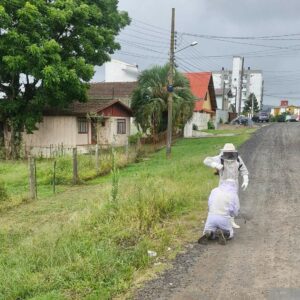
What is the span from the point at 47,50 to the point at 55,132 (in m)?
8.35

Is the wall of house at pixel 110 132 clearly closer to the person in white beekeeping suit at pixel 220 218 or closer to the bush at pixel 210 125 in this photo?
the bush at pixel 210 125

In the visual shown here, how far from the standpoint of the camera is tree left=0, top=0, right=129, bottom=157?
2345 centimetres

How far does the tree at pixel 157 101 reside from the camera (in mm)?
33219

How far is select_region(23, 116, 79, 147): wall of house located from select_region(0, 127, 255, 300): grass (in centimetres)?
1907

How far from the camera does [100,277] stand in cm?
566

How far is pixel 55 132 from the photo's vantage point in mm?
30891

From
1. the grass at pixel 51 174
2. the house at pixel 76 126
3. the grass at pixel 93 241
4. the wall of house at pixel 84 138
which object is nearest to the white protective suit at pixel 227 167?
the grass at pixel 93 241

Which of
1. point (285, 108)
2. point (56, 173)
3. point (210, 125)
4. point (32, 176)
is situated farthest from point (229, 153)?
point (285, 108)

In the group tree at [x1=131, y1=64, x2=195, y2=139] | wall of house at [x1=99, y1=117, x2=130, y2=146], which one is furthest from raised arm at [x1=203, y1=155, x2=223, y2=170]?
wall of house at [x1=99, y1=117, x2=130, y2=146]

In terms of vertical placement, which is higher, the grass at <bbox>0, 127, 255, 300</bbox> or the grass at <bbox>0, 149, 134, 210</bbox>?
the grass at <bbox>0, 127, 255, 300</bbox>

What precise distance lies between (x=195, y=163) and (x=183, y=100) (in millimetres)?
16652

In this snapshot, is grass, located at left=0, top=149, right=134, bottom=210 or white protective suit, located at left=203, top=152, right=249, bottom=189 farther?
grass, located at left=0, top=149, right=134, bottom=210

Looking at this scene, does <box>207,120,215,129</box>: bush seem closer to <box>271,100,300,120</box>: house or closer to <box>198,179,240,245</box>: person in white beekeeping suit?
<box>198,179,240,245</box>: person in white beekeeping suit

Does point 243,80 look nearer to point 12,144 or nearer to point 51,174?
point 12,144
